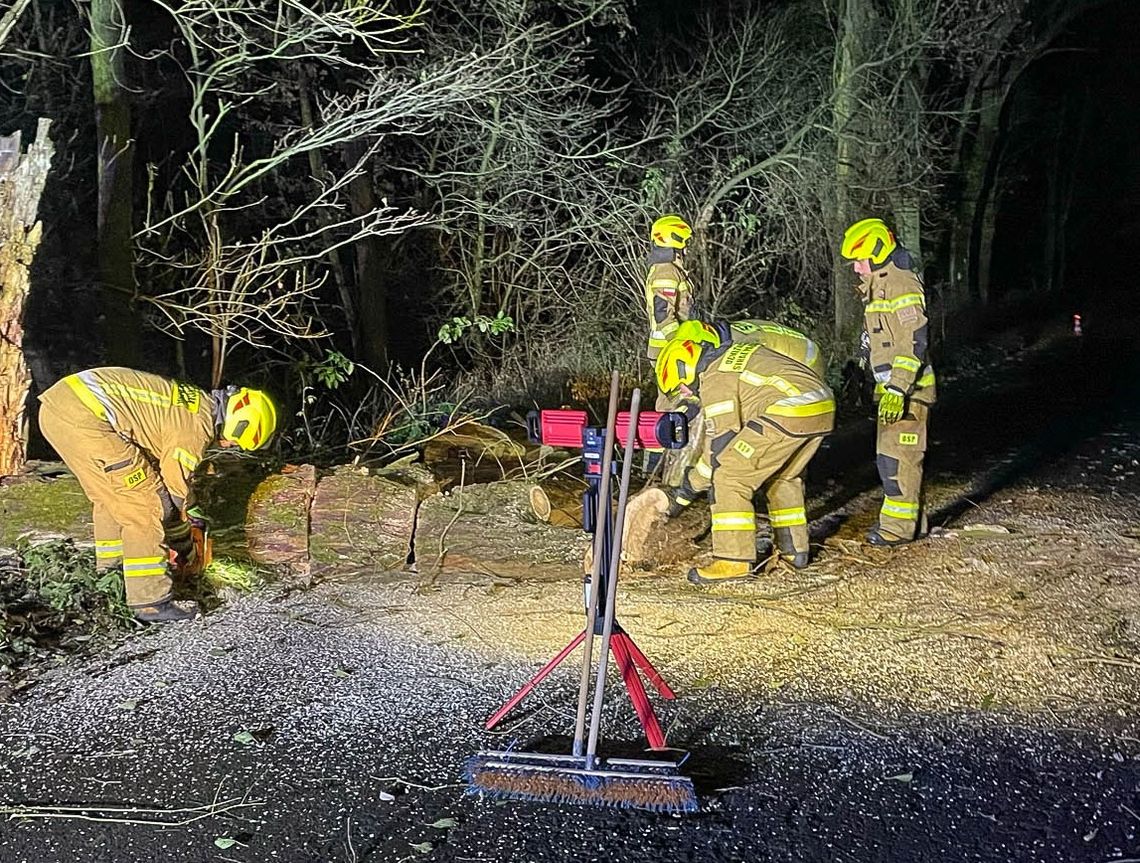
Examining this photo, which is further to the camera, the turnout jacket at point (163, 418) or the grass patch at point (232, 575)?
the grass patch at point (232, 575)

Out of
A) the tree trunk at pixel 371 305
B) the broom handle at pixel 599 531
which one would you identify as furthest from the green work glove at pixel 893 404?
the tree trunk at pixel 371 305

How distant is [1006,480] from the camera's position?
9.10m

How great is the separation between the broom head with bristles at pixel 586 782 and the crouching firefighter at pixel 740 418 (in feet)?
8.03

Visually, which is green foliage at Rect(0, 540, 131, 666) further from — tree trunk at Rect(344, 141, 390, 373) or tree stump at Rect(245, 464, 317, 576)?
tree trunk at Rect(344, 141, 390, 373)

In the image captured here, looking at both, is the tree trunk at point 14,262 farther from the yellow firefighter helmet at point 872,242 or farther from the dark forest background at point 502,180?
the yellow firefighter helmet at point 872,242

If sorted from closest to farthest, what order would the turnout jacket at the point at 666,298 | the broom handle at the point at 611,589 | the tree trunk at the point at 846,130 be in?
1. the broom handle at the point at 611,589
2. the turnout jacket at the point at 666,298
3. the tree trunk at the point at 846,130

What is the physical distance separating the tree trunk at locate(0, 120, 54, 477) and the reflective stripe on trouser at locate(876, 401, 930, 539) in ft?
17.8

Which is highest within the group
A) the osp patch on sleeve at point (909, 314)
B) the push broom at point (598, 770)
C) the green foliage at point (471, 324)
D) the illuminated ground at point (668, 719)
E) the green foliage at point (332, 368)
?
the osp patch on sleeve at point (909, 314)

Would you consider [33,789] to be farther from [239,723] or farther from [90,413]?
[90,413]

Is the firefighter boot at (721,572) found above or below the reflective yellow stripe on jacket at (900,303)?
below

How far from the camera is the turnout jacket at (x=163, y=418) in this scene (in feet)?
18.9

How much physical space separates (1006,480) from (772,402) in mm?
3914

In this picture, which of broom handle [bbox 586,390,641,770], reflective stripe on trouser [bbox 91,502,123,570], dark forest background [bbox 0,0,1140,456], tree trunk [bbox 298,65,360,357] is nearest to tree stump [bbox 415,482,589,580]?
reflective stripe on trouser [bbox 91,502,123,570]

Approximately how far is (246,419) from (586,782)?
9.94ft
